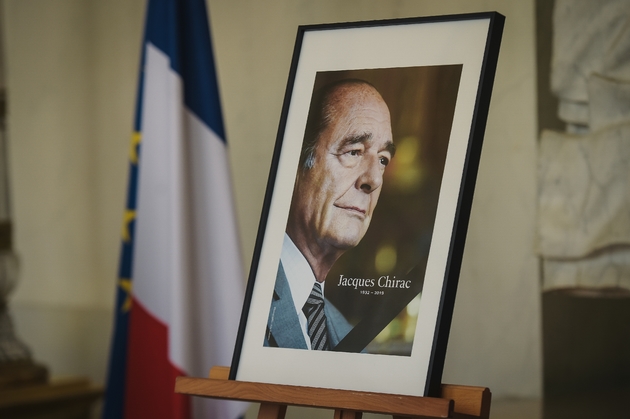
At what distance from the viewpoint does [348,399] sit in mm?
1311

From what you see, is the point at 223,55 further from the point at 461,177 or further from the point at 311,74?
the point at 461,177

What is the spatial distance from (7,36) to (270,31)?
5.97ft

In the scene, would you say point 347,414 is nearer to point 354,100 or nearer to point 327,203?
point 327,203

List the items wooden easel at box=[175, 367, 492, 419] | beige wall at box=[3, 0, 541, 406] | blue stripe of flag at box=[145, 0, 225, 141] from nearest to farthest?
1. wooden easel at box=[175, 367, 492, 419]
2. beige wall at box=[3, 0, 541, 406]
3. blue stripe of flag at box=[145, 0, 225, 141]

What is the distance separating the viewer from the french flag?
2.61 m

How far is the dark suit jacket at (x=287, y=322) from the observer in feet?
4.59

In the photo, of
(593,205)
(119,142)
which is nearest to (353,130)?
(593,205)

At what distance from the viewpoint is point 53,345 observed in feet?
13.4

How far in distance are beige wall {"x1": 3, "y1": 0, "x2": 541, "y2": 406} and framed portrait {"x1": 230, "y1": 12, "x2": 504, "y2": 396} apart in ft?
3.91

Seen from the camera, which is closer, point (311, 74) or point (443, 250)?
point (443, 250)

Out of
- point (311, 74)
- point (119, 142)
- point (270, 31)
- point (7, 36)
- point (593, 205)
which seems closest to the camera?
point (311, 74)

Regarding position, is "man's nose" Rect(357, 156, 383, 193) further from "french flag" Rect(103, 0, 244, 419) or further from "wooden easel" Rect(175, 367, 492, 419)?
"french flag" Rect(103, 0, 244, 419)

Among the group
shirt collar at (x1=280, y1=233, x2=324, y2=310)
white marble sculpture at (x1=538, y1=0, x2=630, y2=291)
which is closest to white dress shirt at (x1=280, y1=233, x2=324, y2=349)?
shirt collar at (x1=280, y1=233, x2=324, y2=310)

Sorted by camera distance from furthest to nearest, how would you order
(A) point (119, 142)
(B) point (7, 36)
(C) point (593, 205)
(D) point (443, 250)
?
(B) point (7, 36) < (A) point (119, 142) < (C) point (593, 205) < (D) point (443, 250)
